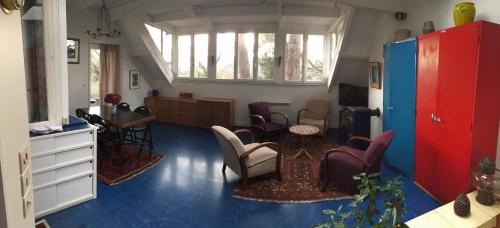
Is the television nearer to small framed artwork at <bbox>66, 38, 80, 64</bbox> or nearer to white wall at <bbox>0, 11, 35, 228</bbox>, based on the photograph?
small framed artwork at <bbox>66, 38, 80, 64</bbox>

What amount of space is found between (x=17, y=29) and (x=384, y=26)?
17.1 feet

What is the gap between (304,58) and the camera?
7293mm

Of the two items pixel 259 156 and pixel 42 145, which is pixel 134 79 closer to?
pixel 42 145

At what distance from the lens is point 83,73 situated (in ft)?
22.3

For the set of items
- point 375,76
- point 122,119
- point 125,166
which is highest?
point 375,76

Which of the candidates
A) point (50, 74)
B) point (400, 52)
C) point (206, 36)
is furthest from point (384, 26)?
point (50, 74)

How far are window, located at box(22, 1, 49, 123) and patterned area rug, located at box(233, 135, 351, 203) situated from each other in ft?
8.00

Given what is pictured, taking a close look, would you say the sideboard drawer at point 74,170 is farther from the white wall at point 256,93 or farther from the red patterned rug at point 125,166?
the white wall at point 256,93

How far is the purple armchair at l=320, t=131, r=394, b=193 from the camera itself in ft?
11.6

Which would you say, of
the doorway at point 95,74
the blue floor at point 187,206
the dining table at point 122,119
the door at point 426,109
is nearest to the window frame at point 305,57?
the blue floor at point 187,206

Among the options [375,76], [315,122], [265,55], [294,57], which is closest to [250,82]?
[265,55]

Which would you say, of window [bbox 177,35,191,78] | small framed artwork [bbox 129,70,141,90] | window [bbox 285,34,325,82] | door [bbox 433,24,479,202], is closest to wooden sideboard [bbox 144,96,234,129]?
small framed artwork [bbox 129,70,141,90]

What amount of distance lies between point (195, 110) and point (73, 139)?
4.33 m

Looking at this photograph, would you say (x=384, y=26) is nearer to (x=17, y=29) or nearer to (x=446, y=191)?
(x=446, y=191)
